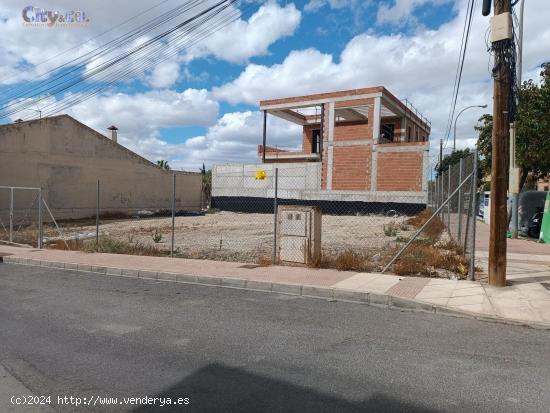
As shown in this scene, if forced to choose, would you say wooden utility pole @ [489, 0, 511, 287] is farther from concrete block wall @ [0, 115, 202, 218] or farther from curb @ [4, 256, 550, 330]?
concrete block wall @ [0, 115, 202, 218]

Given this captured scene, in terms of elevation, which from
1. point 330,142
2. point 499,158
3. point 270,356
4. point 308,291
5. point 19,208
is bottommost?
point 270,356

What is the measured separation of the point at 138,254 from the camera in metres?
13.1

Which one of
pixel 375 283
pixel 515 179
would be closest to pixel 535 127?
pixel 515 179

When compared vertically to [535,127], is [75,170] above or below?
below

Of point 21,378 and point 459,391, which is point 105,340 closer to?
point 21,378

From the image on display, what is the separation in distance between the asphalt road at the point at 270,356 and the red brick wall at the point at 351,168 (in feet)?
92.7

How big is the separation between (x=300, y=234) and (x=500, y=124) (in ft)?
15.3

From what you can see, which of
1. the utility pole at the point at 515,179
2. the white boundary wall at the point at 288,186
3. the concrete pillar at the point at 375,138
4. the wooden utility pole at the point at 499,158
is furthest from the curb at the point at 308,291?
the concrete pillar at the point at 375,138

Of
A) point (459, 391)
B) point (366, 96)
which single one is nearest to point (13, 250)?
point (459, 391)

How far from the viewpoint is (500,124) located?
7.84 metres

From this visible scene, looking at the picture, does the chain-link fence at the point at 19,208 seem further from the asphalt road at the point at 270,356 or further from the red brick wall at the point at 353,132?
the red brick wall at the point at 353,132

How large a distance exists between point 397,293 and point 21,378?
5498mm

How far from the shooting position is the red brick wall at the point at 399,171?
32906mm

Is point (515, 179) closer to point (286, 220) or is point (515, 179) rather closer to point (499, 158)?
point (499, 158)
